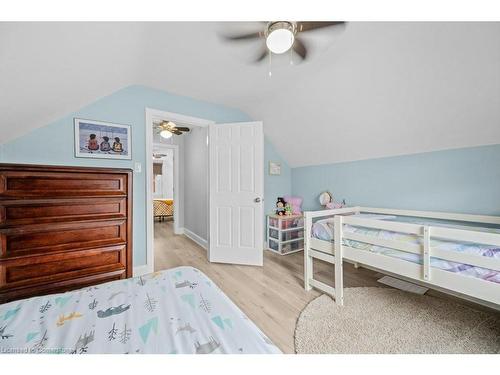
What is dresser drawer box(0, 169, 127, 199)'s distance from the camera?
3.83 feet

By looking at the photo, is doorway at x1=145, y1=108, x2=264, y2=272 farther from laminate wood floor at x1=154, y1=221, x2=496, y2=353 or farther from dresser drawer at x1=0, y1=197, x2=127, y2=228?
dresser drawer at x1=0, y1=197, x2=127, y2=228

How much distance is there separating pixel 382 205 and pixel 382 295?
1174mm

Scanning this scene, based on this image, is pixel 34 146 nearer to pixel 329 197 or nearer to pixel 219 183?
pixel 219 183

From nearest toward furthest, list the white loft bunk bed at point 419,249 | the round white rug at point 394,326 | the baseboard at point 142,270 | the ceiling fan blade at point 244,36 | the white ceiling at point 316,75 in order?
1. the white ceiling at point 316,75
2. the white loft bunk bed at point 419,249
3. the round white rug at point 394,326
4. the ceiling fan blade at point 244,36
5. the baseboard at point 142,270

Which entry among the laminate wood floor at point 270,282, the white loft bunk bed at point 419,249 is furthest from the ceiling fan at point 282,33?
the laminate wood floor at point 270,282

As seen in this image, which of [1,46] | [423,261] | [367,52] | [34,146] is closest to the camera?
[1,46]

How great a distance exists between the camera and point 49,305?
2.73ft

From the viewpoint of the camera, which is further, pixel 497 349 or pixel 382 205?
pixel 382 205

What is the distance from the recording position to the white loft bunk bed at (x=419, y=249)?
1270 mm

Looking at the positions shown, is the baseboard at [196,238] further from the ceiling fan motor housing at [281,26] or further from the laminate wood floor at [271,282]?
the ceiling fan motor housing at [281,26]

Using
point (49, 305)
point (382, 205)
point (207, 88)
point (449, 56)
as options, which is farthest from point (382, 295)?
point (207, 88)

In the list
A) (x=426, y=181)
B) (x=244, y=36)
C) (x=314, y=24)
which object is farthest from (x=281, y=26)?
(x=426, y=181)

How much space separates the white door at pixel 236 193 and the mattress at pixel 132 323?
191 centimetres

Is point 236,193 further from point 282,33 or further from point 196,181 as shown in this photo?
point 282,33
